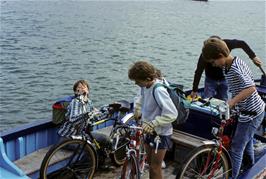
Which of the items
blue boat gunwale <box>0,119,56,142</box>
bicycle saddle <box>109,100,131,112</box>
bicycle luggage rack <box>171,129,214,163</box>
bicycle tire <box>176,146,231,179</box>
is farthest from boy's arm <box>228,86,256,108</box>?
blue boat gunwale <box>0,119,56,142</box>

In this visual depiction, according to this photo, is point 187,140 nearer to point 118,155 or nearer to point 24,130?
point 118,155

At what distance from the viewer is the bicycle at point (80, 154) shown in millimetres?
3958

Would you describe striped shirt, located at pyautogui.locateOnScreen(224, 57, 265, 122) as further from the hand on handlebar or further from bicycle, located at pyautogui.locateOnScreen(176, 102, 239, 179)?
the hand on handlebar

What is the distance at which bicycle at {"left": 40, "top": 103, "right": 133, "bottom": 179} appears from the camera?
3.96m

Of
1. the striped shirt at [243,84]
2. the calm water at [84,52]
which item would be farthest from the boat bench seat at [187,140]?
the calm water at [84,52]

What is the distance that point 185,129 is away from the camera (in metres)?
5.04

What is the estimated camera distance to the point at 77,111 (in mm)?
4402

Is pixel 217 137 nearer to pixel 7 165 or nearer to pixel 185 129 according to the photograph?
pixel 185 129

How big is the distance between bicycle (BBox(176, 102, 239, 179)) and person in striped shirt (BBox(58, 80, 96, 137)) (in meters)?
1.20

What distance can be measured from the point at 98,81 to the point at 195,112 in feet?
37.0

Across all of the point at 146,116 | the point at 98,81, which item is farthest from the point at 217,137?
the point at 98,81

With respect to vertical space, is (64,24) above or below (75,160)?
below

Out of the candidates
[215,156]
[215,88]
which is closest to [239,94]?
[215,156]

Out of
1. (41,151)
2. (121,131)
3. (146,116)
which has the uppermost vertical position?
(146,116)
